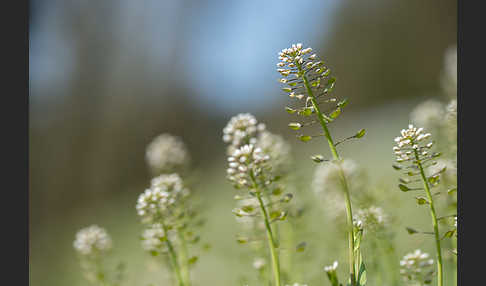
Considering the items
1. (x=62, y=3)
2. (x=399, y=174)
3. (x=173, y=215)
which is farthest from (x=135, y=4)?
(x=173, y=215)

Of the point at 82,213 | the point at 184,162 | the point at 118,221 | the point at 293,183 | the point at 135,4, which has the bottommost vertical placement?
the point at 293,183

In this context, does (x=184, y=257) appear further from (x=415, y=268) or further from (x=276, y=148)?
(x=415, y=268)

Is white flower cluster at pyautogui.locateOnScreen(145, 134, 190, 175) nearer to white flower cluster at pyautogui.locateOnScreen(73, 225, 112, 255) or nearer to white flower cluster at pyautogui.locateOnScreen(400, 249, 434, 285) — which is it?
white flower cluster at pyautogui.locateOnScreen(73, 225, 112, 255)

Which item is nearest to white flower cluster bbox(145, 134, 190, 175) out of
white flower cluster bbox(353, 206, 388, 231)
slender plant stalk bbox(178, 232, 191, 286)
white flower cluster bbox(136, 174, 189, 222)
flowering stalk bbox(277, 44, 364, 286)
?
slender plant stalk bbox(178, 232, 191, 286)

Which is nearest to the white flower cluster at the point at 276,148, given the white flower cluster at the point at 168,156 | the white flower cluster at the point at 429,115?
the white flower cluster at the point at 168,156

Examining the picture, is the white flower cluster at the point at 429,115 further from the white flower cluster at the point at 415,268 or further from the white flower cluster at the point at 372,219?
the white flower cluster at the point at 415,268

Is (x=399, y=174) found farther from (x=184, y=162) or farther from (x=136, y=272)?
(x=136, y=272)

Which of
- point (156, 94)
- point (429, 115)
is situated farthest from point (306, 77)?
point (156, 94)
